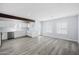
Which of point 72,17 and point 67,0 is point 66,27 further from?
point 67,0

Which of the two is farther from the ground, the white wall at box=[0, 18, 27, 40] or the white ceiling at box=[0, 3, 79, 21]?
the white ceiling at box=[0, 3, 79, 21]

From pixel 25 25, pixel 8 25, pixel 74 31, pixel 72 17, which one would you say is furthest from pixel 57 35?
pixel 8 25

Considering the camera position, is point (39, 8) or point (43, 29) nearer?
point (39, 8)

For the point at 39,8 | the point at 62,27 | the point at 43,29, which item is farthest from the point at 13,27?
the point at 62,27

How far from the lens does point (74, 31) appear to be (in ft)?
16.7

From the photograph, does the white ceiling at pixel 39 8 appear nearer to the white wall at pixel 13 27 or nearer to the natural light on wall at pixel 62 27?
the white wall at pixel 13 27

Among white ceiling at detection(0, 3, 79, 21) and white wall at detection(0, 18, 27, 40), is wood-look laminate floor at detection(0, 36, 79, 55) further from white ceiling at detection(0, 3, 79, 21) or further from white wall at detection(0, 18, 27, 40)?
white ceiling at detection(0, 3, 79, 21)

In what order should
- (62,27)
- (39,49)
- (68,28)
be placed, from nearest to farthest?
(39,49) < (68,28) < (62,27)

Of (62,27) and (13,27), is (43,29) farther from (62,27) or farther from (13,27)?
(13,27)

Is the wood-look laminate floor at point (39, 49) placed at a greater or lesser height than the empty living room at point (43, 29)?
lesser

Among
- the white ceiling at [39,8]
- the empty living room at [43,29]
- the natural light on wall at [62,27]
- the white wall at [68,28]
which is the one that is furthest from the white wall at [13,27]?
the natural light on wall at [62,27]

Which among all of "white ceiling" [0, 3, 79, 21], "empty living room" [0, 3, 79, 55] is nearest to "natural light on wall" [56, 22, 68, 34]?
"empty living room" [0, 3, 79, 55]

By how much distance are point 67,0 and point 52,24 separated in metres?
5.05

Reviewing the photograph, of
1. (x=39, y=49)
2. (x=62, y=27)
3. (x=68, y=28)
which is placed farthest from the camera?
(x=62, y=27)
